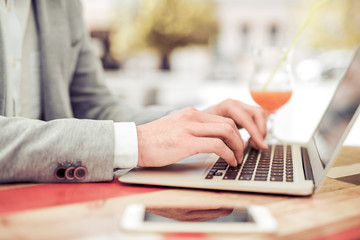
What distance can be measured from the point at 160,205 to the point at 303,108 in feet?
11.9

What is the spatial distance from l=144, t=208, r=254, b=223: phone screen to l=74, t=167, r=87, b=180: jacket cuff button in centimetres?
19

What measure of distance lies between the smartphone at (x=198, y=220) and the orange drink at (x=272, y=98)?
83 cm

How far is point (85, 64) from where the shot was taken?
1.40m

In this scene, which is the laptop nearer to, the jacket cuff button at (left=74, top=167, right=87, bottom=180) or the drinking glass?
the jacket cuff button at (left=74, top=167, right=87, bottom=180)

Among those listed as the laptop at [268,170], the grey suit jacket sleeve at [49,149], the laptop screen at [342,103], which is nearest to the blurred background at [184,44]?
the laptop screen at [342,103]

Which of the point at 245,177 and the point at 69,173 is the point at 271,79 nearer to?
the point at 245,177

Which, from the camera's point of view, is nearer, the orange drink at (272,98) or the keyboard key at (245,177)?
the keyboard key at (245,177)

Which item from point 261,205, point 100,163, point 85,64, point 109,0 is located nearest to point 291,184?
Result: point 261,205

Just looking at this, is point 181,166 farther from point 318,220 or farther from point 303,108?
point 303,108

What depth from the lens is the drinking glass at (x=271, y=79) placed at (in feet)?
4.24

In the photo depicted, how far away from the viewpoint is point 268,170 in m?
0.72

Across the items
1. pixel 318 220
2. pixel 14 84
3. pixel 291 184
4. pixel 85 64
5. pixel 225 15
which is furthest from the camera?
pixel 225 15

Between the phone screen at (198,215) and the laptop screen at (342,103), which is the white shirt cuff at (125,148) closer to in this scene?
the phone screen at (198,215)

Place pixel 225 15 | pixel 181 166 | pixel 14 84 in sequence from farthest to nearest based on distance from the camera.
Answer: pixel 225 15
pixel 14 84
pixel 181 166
